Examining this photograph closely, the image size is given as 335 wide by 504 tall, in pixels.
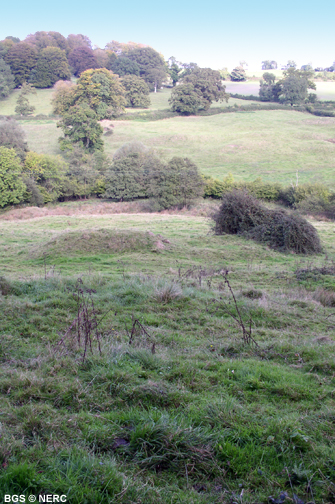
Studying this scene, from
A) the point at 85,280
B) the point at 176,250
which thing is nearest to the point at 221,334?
the point at 85,280

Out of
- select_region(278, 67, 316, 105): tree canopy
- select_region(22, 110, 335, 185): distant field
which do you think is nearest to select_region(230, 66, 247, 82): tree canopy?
select_region(278, 67, 316, 105): tree canopy

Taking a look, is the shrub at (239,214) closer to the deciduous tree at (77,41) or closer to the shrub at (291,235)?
the shrub at (291,235)

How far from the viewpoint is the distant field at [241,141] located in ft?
175

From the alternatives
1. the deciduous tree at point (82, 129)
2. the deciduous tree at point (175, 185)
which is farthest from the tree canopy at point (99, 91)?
the deciduous tree at point (175, 185)

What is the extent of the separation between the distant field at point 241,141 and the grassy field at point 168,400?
44.2 m

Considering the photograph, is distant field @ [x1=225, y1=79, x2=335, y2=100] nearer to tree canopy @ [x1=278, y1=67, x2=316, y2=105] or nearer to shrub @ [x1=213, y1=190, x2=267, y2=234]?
tree canopy @ [x1=278, y1=67, x2=316, y2=105]

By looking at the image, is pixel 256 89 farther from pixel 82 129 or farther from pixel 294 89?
pixel 82 129

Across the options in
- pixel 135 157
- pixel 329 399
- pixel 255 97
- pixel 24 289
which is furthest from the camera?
pixel 255 97

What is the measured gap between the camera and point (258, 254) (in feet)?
53.1

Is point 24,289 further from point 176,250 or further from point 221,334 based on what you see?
point 176,250

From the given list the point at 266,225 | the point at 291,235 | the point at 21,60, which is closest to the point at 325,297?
the point at 291,235

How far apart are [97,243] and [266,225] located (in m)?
9.11

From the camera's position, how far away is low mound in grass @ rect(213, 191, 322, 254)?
56.3 ft

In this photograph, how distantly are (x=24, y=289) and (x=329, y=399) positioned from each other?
7.06 metres
